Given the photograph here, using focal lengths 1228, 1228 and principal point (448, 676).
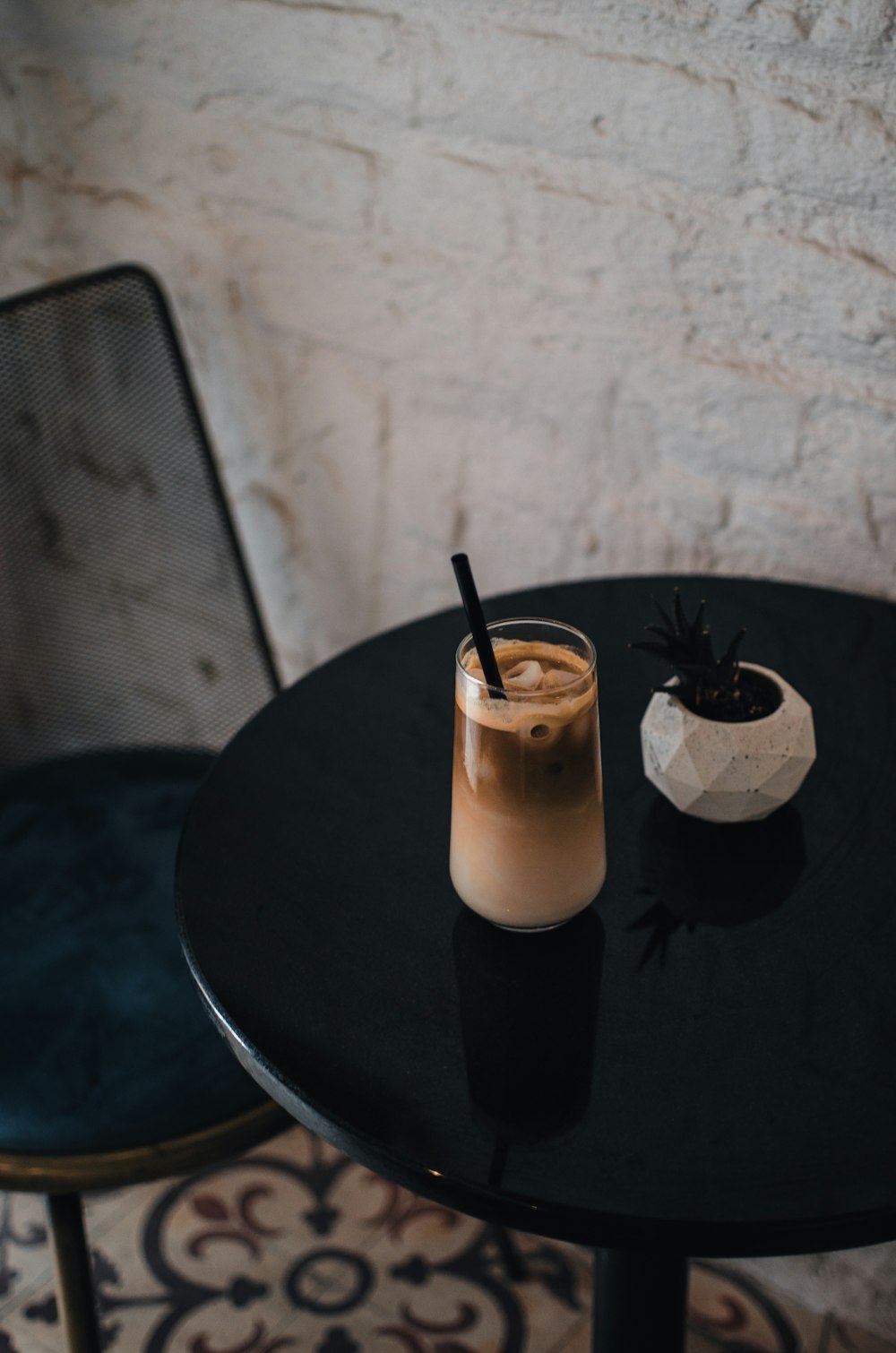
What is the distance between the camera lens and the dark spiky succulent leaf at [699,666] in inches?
35.3

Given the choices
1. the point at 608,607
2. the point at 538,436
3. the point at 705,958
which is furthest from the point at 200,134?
the point at 705,958

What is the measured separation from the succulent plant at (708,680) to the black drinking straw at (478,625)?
17 centimetres

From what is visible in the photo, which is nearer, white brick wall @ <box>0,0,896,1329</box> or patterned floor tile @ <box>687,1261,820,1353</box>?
white brick wall @ <box>0,0,896,1329</box>

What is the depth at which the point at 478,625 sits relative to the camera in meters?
0.76

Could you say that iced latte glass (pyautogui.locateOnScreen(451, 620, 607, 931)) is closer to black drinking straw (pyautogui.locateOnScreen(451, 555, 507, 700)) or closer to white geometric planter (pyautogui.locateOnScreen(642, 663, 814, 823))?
black drinking straw (pyautogui.locateOnScreen(451, 555, 507, 700))

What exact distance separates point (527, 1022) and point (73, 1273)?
59 centimetres

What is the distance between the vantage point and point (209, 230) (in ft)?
5.08

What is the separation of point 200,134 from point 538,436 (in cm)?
56

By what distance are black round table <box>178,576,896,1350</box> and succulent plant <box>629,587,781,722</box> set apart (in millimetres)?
83

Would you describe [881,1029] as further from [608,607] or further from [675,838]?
[608,607]

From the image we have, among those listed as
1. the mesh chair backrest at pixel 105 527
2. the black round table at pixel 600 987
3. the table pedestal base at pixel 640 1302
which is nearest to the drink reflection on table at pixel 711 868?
the black round table at pixel 600 987

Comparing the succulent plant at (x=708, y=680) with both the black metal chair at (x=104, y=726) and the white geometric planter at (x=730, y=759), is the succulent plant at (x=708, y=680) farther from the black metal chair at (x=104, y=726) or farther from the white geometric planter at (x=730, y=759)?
the black metal chair at (x=104, y=726)

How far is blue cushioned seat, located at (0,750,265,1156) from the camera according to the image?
104 centimetres

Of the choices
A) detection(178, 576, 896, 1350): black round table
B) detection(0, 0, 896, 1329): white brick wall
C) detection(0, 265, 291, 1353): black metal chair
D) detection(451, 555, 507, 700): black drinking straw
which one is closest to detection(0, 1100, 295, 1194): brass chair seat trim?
detection(0, 265, 291, 1353): black metal chair
